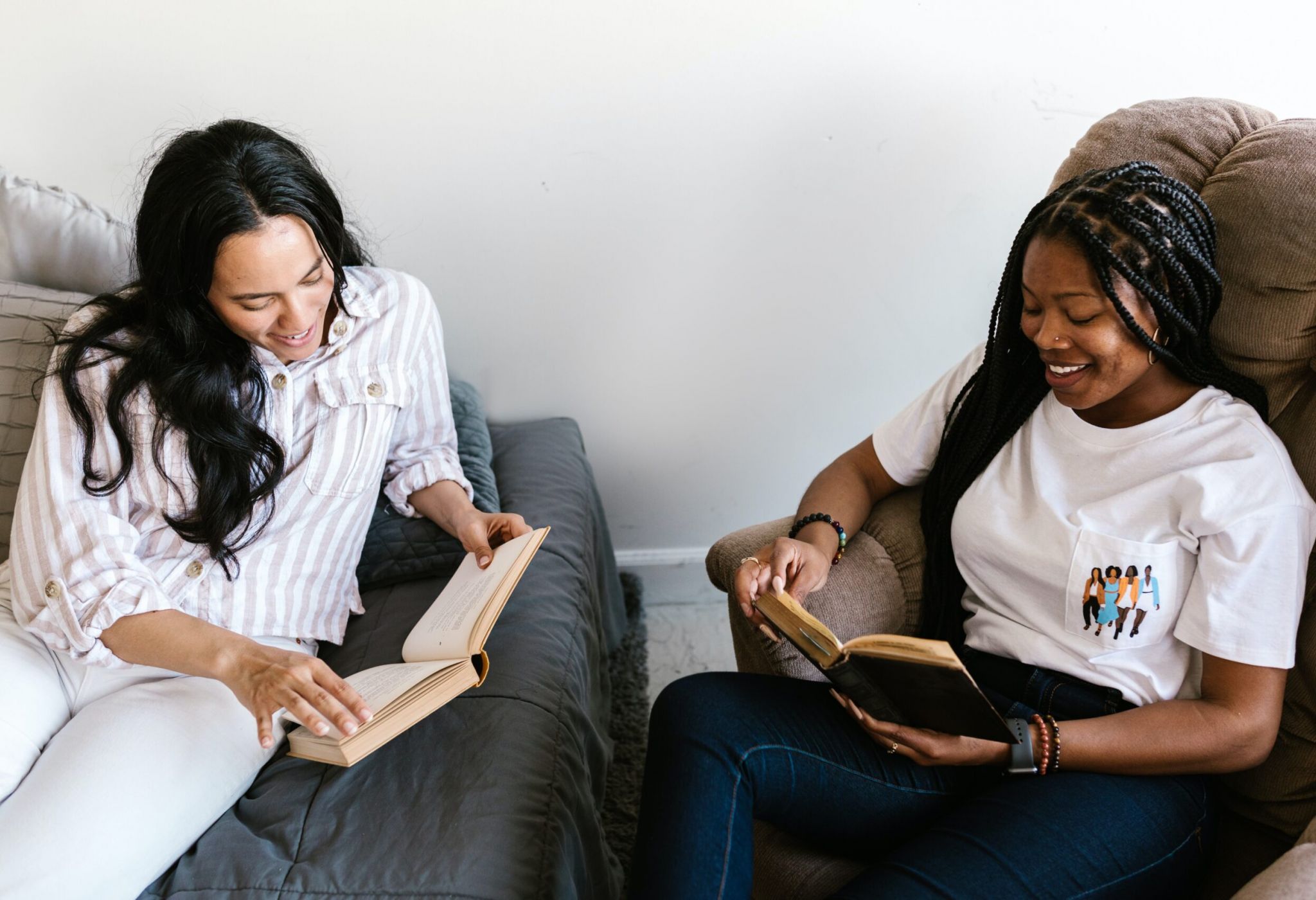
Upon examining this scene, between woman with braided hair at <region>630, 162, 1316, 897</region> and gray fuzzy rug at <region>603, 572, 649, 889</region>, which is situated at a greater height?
woman with braided hair at <region>630, 162, 1316, 897</region>

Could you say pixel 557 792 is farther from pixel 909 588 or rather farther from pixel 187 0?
pixel 187 0

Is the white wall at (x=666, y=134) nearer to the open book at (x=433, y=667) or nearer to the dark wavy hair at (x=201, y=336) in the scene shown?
the dark wavy hair at (x=201, y=336)

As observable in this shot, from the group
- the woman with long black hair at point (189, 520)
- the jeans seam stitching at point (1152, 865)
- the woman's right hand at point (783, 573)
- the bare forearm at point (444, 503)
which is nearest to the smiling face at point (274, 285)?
the woman with long black hair at point (189, 520)

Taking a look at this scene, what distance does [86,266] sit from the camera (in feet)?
4.86

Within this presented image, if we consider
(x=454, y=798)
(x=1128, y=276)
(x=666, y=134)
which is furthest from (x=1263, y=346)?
(x=454, y=798)

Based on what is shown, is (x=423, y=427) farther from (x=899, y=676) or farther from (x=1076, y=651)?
(x=1076, y=651)

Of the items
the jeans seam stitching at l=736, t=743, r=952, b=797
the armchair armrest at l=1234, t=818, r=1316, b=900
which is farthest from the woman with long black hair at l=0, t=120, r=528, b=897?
the armchair armrest at l=1234, t=818, r=1316, b=900

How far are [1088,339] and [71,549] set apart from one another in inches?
46.6

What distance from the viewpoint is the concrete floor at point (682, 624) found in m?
1.96

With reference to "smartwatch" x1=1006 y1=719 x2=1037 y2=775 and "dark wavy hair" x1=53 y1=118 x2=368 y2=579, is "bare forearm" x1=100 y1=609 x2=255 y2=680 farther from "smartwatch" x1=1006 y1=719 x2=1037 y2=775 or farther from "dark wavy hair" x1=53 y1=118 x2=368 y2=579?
"smartwatch" x1=1006 y1=719 x2=1037 y2=775

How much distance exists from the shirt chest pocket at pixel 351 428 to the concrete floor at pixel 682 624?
846 millimetres

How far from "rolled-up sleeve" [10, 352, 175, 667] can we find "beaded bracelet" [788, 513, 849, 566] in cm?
79

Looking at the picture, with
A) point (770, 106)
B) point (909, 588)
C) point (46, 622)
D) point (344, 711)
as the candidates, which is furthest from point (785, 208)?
point (46, 622)

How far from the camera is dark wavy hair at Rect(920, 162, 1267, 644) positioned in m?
0.98
